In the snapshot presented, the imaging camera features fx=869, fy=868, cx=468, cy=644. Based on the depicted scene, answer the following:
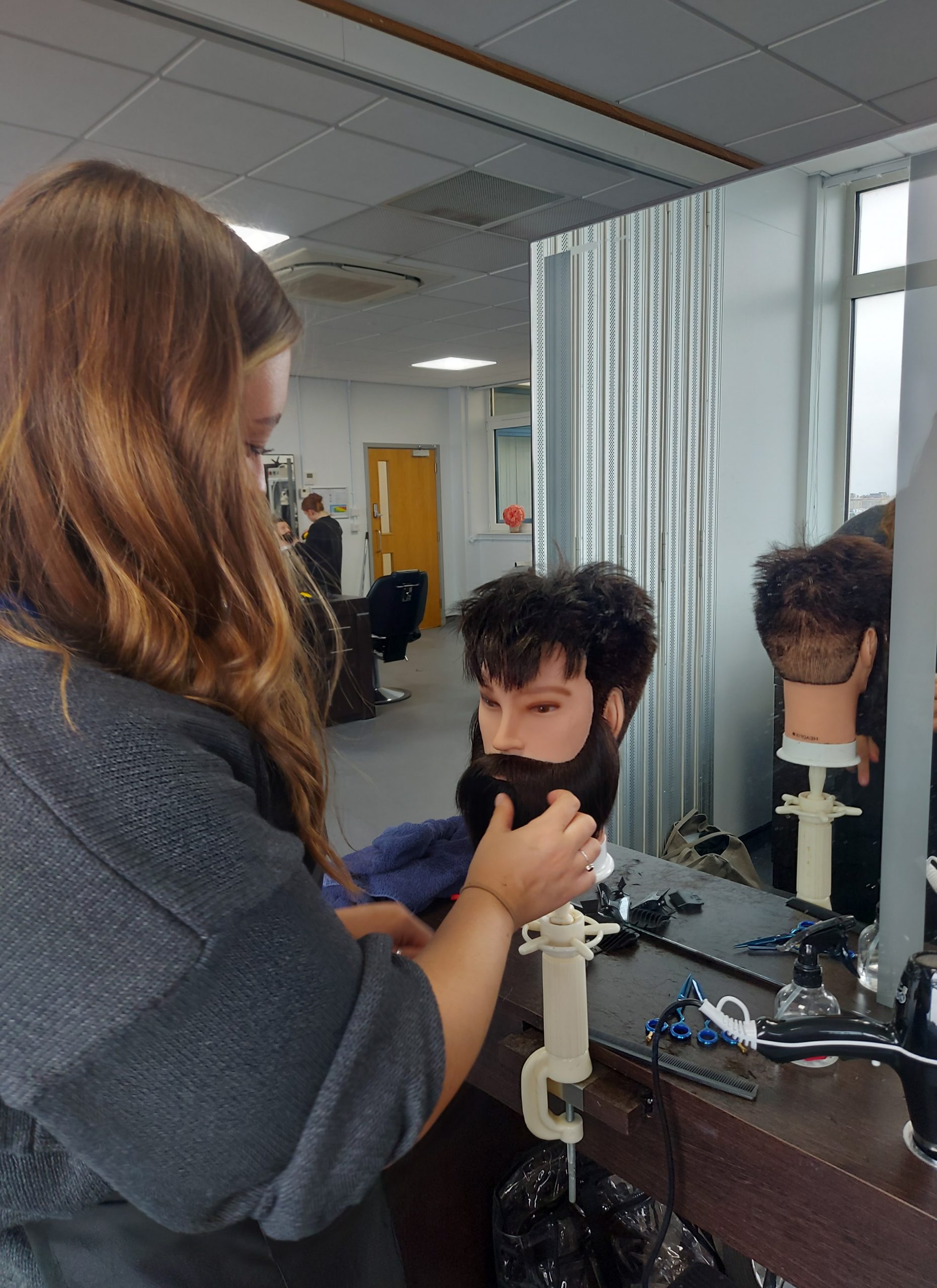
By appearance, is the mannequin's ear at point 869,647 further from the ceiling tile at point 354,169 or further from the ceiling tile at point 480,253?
the ceiling tile at point 480,253

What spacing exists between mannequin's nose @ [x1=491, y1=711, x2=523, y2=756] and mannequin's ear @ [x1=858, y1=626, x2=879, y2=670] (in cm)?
44

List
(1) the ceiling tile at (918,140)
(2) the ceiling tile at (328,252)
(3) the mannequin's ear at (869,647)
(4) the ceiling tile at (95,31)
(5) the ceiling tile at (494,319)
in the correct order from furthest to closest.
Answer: (5) the ceiling tile at (494,319), (2) the ceiling tile at (328,252), (4) the ceiling tile at (95,31), (3) the mannequin's ear at (869,647), (1) the ceiling tile at (918,140)

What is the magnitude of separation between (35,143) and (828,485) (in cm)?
340

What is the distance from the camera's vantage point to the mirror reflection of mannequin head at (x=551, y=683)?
119cm

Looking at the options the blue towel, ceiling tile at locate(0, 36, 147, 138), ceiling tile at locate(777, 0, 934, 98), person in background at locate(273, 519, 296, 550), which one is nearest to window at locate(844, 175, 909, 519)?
person in background at locate(273, 519, 296, 550)

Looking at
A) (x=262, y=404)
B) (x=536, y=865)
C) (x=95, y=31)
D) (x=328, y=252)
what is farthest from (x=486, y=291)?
(x=536, y=865)

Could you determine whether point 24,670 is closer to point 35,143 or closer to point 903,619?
point 903,619

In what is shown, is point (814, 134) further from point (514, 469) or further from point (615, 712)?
point (615, 712)

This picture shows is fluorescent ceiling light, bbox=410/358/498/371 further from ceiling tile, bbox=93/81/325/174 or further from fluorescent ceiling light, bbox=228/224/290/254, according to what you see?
ceiling tile, bbox=93/81/325/174

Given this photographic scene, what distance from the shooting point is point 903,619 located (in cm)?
99

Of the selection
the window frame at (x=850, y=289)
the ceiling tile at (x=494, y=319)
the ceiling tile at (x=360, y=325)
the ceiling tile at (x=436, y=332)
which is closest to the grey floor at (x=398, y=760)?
the window frame at (x=850, y=289)

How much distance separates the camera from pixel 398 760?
3.47m

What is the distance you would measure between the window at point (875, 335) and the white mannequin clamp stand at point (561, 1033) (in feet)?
1.90

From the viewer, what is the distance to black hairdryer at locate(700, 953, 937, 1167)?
82cm
